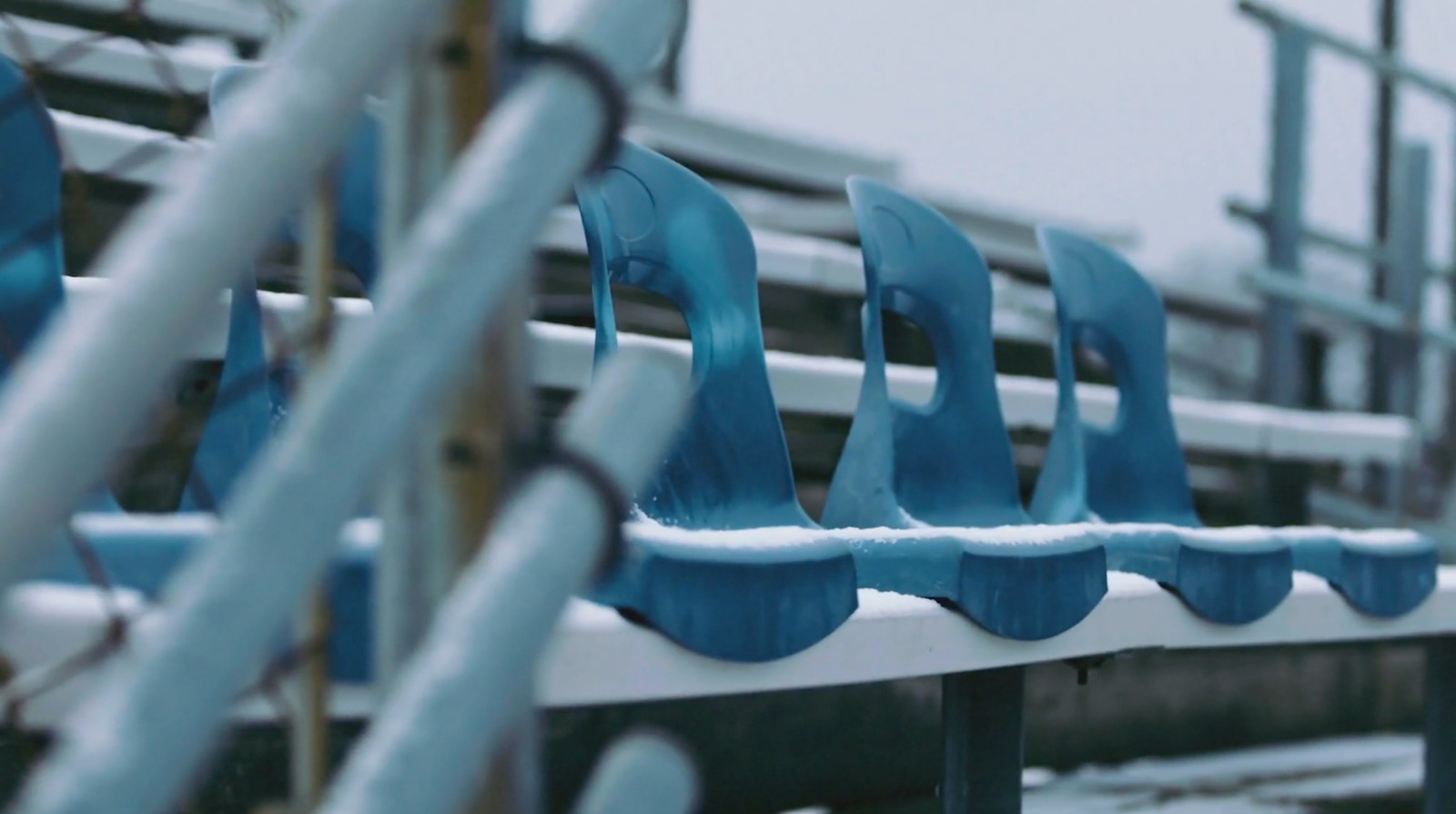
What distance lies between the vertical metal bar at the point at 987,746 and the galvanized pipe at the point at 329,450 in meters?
0.72

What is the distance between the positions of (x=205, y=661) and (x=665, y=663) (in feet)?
1.41

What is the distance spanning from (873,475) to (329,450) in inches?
34.3

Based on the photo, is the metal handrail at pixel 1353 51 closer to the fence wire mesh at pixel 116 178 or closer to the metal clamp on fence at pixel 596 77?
the fence wire mesh at pixel 116 178

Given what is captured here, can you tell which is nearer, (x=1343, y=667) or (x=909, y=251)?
(x=909, y=251)

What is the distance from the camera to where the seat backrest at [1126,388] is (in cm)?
141

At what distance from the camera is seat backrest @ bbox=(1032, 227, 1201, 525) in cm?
141

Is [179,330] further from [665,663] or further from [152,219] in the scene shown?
[665,663]

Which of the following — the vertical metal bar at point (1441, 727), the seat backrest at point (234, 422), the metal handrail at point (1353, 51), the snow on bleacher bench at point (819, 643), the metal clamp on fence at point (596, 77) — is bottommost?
the vertical metal bar at point (1441, 727)

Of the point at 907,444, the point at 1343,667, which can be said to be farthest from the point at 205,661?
the point at 1343,667

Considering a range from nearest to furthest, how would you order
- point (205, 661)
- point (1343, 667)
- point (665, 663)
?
point (205, 661), point (665, 663), point (1343, 667)

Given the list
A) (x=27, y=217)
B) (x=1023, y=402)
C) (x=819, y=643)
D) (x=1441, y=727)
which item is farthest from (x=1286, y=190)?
(x=27, y=217)

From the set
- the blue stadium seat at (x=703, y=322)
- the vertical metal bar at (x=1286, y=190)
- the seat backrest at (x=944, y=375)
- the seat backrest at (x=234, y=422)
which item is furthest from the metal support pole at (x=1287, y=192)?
the seat backrest at (x=234, y=422)

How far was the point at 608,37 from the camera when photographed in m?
0.34

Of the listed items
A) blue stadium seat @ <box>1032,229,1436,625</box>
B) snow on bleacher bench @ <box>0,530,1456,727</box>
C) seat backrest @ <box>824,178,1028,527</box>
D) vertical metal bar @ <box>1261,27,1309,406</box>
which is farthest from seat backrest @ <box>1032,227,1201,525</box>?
vertical metal bar @ <box>1261,27,1309,406</box>
